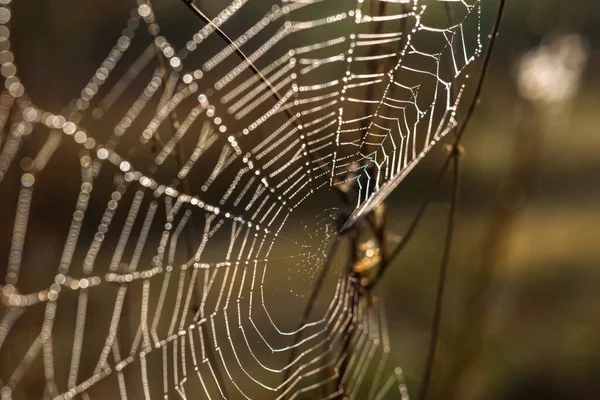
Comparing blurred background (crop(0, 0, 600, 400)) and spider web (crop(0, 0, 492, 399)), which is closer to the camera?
spider web (crop(0, 0, 492, 399))

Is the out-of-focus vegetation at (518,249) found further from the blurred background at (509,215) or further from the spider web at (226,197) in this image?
the spider web at (226,197)

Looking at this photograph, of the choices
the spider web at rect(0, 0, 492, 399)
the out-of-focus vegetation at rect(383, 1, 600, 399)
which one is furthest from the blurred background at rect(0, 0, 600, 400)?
the spider web at rect(0, 0, 492, 399)

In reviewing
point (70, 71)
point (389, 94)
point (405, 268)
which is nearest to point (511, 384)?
point (405, 268)

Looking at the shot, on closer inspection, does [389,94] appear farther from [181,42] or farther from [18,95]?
[181,42]

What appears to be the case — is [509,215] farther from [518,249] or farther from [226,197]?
[518,249]

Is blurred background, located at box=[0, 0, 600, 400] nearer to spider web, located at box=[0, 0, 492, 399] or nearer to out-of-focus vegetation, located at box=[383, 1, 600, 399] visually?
out-of-focus vegetation, located at box=[383, 1, 600, 399]

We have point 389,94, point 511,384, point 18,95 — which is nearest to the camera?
point 18,95
